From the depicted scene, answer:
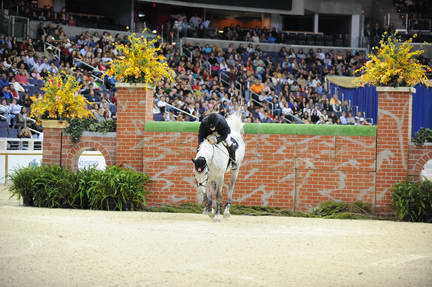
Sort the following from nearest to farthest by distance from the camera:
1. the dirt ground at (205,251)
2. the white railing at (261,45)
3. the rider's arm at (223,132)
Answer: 1. the dirt ground at (205,251)
2. the rider's arm at (223,132)
3. the white railing at (261,45)

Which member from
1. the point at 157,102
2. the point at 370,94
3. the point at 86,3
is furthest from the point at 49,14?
the point at 370,94

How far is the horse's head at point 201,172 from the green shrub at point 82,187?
265cm

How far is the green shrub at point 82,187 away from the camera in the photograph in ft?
48.7

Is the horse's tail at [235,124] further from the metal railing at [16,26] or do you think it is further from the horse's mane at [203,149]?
the metal railing at [16,26]

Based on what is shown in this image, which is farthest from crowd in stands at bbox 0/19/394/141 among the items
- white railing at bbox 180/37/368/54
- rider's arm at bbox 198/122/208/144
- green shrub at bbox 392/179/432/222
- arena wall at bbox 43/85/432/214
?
green shrub at bbox 392/179/432/222

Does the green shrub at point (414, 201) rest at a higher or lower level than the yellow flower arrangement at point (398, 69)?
lower

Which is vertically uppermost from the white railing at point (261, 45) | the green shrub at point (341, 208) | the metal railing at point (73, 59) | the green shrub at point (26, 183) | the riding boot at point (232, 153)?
the white railing at point (261, 45)

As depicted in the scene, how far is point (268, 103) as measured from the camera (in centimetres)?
3056

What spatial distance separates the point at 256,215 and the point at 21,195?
17.3 feet

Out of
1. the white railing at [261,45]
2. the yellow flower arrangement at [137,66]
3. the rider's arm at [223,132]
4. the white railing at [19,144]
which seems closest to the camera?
the rider's arm at [223,132]

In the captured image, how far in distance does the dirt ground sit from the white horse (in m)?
0.39

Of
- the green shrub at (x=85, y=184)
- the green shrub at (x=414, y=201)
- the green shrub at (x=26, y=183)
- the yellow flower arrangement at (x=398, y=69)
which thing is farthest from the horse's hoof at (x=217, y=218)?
the yellow flower arrangement at (x=398, y=69)

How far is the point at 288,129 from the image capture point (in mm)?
15203

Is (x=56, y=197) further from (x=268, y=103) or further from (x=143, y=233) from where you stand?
(x=268, y=103)
